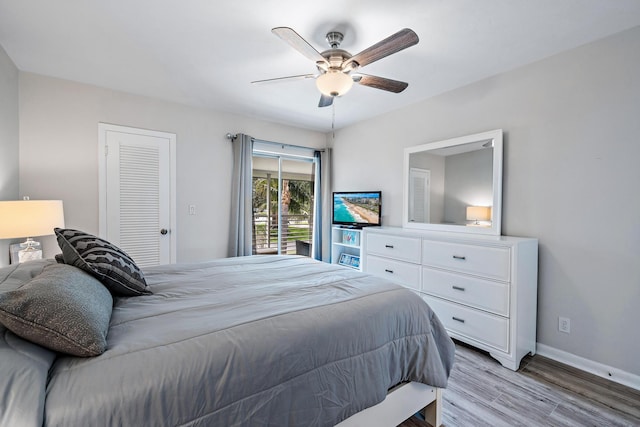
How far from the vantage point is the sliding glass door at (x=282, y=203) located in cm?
435

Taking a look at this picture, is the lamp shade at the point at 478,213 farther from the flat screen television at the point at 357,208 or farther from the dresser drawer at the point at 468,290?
the flat screen television at the point at 357,208

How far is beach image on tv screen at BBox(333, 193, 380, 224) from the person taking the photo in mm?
3982

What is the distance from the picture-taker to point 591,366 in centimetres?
221

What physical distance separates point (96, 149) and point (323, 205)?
307 cm

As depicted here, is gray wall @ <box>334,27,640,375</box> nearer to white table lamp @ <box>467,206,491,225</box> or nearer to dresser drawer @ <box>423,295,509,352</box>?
white table lamp @ <box>467,206,491,225</box>

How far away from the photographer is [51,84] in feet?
9.30

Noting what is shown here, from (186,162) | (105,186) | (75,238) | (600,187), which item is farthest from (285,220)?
(600,187)

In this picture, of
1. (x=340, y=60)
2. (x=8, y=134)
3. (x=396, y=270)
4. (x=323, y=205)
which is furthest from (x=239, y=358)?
(x=323, y=205)

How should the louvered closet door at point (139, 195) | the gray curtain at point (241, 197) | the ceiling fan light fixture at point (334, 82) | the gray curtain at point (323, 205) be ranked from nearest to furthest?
1. the ceiling fan light fixture at point (334, 82)
2. the louvered closet door at point (139, 195)
3. the gray curtain at point (241, 197)
4. the gray curtain at point (323, 205)

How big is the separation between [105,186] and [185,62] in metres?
1.67

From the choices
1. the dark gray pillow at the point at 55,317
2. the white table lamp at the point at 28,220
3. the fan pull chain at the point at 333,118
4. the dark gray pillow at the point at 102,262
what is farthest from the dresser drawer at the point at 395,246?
the white table lamp at the point at 28,220

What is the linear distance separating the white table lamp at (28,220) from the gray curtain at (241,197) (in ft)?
6.02

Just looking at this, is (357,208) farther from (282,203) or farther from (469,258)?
(469,258)

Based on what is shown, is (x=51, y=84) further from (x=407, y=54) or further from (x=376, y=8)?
(x=407, y=54)
